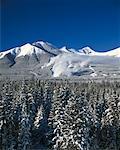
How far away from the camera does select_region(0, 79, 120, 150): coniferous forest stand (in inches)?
2071

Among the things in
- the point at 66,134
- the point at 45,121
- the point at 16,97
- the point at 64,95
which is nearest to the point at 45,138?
the point at 45,121

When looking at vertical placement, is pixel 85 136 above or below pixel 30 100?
below

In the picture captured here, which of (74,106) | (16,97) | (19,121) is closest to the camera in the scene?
(74,106)

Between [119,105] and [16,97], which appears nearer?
[119,105]

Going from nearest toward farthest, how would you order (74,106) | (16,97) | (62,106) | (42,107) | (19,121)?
(74,106) → (62,106) → (19,121) → (16,97) → (42,107)

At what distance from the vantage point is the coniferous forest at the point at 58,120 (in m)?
52.6

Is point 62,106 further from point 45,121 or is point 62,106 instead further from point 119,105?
point 45,121

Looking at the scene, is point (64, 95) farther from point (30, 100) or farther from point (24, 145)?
point (30, 100)

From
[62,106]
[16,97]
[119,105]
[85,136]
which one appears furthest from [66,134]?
[16,97]

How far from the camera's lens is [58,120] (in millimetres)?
61219

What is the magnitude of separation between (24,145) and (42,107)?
16.2 meters

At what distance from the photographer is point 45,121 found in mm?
79062

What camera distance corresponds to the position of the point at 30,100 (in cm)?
7981

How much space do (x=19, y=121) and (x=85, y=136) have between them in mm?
16867
